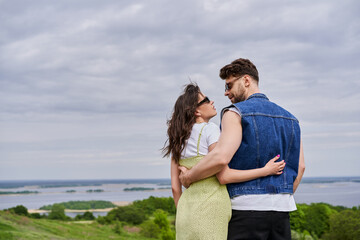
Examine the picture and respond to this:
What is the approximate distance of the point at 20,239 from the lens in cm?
2194

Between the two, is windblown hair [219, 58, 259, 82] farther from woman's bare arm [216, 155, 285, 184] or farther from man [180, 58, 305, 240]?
woman's bare arm [216, 155, 285, 184]

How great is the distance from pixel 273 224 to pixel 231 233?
1.04 ft

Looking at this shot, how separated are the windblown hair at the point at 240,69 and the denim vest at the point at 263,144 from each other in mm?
197

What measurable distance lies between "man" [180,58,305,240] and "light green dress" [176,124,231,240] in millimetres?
74

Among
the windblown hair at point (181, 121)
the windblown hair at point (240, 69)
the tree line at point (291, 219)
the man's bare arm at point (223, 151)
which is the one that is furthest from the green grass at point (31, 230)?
the windblown hair at point (240, 69)

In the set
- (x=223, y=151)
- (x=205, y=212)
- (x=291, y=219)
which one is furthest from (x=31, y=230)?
(x=291, y=219)

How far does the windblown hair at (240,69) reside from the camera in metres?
3.15

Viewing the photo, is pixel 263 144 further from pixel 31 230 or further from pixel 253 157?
pixel 31 230

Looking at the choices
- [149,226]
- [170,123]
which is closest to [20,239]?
[170,123]

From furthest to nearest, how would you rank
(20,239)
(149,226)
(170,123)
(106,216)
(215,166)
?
1. (106,216)
2. (149,226)
3. (20,239)
4. (170,123)
5. (215,166)

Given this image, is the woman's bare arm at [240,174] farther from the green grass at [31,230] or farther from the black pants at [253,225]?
the green grass at [31,230]

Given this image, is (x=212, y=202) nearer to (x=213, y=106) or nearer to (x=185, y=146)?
(x=185, y=146)

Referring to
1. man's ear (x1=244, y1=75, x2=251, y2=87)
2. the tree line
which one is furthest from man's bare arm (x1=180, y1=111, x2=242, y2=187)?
the tree line

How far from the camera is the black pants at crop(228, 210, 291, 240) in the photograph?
2859mm
